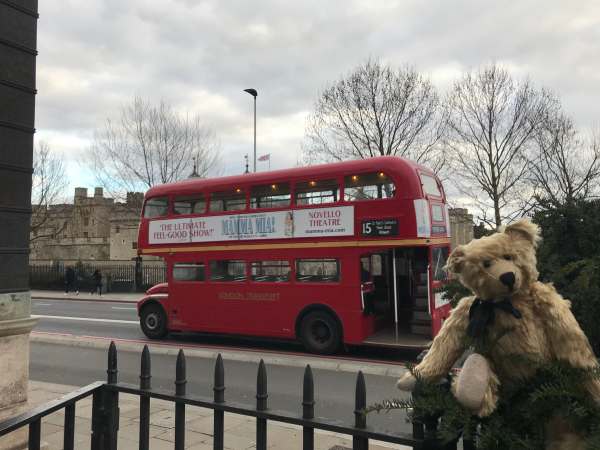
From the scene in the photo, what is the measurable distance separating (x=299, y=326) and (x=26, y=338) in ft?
24.6

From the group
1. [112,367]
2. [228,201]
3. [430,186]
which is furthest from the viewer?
[228,201]

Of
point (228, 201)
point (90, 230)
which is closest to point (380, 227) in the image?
point (228, 201)

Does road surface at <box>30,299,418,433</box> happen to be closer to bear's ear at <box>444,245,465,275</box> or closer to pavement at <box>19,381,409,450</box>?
pavement at <box>19,381,409,450</box>

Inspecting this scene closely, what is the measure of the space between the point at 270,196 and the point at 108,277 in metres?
25.7

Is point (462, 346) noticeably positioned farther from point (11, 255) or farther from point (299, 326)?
point (299, 326)

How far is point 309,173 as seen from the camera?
1087 centimetres

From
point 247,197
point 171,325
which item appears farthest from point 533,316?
point 171,325

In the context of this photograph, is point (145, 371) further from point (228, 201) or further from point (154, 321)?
point (154, 321)

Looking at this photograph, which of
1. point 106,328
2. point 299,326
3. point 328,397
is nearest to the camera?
point 328,397

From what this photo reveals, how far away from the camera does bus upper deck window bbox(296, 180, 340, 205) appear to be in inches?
419

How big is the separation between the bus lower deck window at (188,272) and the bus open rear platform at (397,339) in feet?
15.0

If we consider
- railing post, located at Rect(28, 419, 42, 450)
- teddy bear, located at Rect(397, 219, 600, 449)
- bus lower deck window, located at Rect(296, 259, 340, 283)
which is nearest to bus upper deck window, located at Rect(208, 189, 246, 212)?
bus lower deck window, located at Rect(296, 259, 340, 283)

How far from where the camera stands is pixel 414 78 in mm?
27812

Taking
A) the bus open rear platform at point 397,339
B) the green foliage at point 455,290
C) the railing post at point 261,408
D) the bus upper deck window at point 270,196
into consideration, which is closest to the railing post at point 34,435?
the railing post at point 261,408
